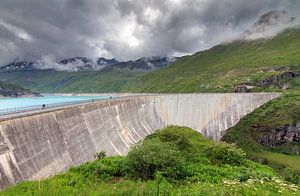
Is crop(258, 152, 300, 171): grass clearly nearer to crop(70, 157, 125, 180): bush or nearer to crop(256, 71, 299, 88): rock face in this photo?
crop(70, 157, 125, 180): bush

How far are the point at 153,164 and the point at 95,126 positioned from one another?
81.2 feet

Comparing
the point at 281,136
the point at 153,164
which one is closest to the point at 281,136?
the point at 281,136

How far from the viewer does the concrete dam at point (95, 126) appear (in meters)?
23.6

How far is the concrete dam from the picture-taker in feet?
77.5

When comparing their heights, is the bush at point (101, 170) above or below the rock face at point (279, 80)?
below

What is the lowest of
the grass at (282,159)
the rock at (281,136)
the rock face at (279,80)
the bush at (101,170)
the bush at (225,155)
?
the grass at (282,159)

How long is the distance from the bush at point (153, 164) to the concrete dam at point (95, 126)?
9.30m

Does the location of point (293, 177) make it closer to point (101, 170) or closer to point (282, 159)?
point (101, 170)

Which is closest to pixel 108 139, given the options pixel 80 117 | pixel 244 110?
pixel 80 117

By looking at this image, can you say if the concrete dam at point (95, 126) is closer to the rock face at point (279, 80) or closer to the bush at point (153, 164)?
the bush at point (153, 164)

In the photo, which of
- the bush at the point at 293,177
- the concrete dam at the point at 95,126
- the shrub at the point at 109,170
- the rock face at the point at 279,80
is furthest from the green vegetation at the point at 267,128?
the shrub at the point at 109,170

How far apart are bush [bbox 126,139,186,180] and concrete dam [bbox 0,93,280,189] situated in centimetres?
930

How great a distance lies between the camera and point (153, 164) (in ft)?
65.2

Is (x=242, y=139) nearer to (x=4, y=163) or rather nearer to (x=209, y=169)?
(x=209, y=169)
